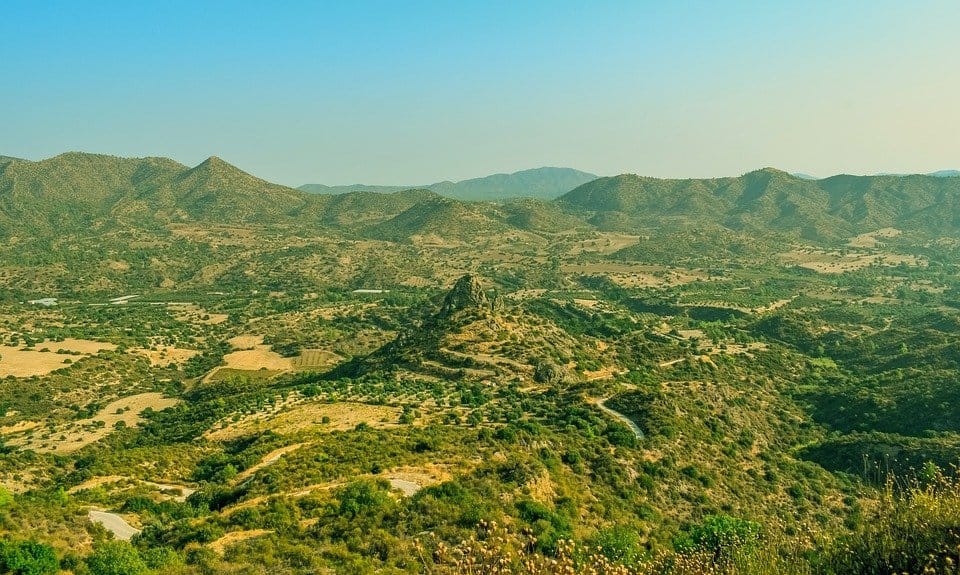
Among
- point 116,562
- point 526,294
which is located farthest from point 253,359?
point 116,562

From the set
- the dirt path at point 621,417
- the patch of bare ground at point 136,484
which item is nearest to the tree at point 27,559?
the patch of bare ground at point 136,484

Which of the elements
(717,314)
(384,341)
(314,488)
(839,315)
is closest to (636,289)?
(717,314)

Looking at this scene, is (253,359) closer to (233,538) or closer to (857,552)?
(233,538)

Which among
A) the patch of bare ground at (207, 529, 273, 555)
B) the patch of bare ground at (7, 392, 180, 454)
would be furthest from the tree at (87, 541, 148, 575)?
the patch of bare ground at (7, 392, 180, 454)

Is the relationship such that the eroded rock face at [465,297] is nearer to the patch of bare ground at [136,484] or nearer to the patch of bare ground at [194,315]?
the patch of bare ground at [136,484]

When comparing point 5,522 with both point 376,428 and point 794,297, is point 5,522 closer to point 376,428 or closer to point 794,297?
point 376,428
